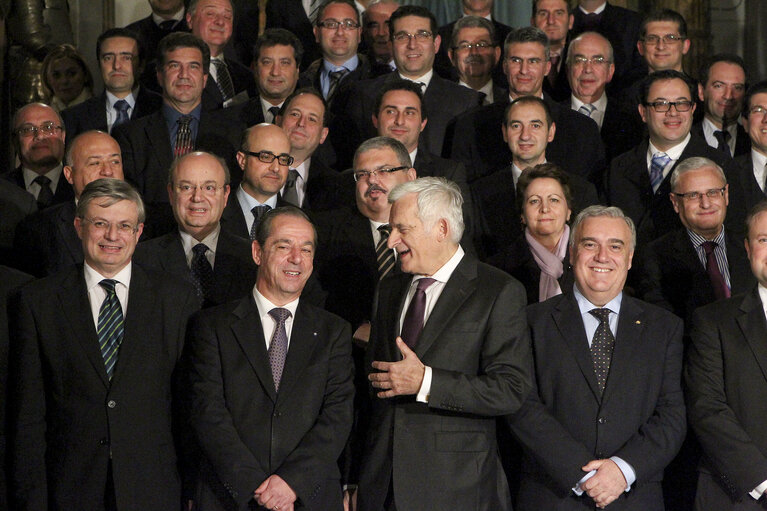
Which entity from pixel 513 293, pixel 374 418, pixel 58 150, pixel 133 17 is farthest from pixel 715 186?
pixel 133 17

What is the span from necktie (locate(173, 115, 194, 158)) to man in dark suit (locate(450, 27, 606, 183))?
144 centimetres

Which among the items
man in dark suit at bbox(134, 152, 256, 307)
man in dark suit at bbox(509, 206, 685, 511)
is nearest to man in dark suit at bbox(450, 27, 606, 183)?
man in dark suit at bbox(134, 152, 256, 307)

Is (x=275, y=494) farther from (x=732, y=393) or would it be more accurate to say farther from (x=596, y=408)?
(x=732, y=393)

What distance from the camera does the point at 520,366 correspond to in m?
4.00

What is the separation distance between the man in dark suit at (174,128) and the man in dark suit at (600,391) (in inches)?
95.4

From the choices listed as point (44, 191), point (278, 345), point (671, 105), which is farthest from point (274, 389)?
point (671, 105)

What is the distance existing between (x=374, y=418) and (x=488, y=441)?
42cm

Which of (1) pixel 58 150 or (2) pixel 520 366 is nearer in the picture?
(2) pixel 520 366

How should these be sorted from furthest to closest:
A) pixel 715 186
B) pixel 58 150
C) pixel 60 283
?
pixel 58 150 < pixel 715 186 < pixel 60 283

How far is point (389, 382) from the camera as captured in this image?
3863 mm

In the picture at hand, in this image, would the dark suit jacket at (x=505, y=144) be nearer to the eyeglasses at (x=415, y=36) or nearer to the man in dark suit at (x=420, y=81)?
the man in dark suit at (x=420, y=81)

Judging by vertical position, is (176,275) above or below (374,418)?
above

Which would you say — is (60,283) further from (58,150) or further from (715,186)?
(715,186)

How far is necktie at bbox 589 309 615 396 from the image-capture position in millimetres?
4227
